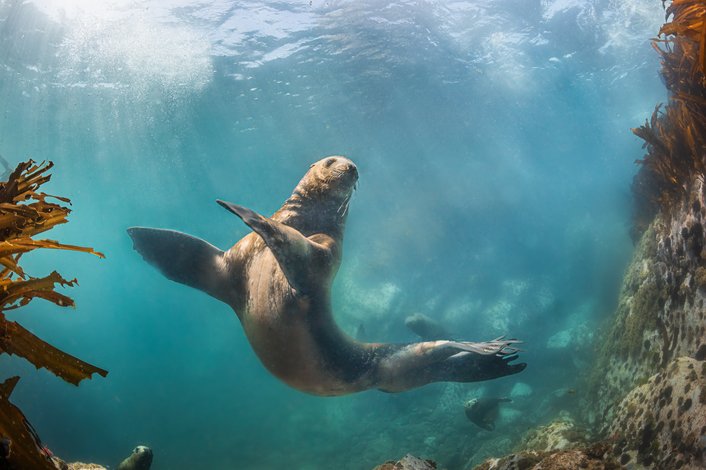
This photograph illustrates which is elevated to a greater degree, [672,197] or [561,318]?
[561,318]

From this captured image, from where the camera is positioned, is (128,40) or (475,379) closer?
(475,379)

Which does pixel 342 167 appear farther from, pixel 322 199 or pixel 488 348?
pixel 488 348

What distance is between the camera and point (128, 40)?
55.2 ft

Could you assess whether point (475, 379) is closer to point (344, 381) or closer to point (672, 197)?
point (344, 381)

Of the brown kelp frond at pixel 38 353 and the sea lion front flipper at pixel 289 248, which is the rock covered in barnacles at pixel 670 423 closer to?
the sea lion front flipper at pixel 289 248

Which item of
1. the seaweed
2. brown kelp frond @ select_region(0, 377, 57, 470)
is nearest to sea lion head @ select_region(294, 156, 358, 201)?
the seaweed

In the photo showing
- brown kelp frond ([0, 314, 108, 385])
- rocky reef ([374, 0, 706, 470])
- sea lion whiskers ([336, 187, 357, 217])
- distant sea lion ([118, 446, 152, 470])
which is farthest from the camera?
distant sea lion ([118, 446, 152, 470])

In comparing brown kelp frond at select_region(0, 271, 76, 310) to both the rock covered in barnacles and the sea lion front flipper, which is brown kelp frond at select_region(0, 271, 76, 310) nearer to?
the sea lion front flipper

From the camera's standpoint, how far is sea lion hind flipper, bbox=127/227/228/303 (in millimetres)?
4008

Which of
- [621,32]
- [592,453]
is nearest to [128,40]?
[592,453]

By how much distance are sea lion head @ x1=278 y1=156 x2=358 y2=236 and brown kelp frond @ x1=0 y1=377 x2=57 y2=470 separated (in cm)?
237

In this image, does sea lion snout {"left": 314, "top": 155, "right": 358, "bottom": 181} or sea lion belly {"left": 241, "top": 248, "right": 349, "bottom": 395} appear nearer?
sea lion belly {"left": 241, "top": 248, "right": 349, "bottom": 395}

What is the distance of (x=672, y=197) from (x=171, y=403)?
2606 cm

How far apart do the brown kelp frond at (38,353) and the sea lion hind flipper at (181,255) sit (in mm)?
2452
